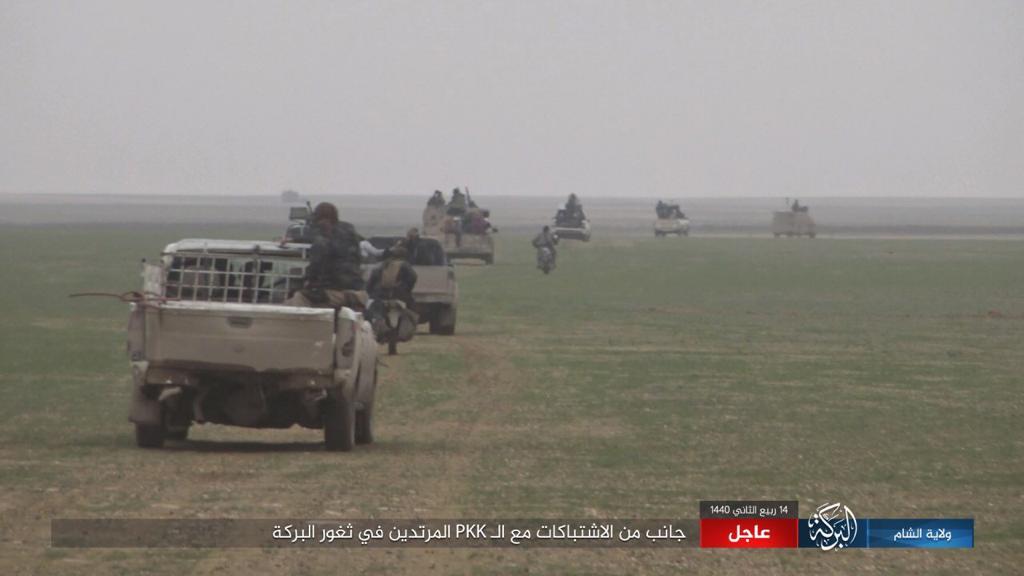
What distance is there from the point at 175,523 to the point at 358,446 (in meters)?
4.73

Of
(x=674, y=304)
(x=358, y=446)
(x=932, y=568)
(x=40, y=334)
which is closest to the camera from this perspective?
(x=932, y=568)

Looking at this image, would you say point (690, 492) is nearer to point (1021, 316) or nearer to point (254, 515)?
point (254, 515)

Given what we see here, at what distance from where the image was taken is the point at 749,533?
11906mm

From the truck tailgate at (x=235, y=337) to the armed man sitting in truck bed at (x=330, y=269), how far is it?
1.40m

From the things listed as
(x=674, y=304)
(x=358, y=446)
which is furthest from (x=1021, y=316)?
(x=358, y=446)

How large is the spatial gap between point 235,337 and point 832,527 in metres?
5.09

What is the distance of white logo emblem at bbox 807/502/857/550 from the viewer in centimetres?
1177

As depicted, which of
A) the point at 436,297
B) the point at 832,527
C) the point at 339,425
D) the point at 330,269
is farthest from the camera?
the point at 436,297

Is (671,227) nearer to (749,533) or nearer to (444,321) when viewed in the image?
(444,321)

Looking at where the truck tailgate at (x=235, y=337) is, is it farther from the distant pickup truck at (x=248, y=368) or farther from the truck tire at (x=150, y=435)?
the truck tire at (x=150, y=435)

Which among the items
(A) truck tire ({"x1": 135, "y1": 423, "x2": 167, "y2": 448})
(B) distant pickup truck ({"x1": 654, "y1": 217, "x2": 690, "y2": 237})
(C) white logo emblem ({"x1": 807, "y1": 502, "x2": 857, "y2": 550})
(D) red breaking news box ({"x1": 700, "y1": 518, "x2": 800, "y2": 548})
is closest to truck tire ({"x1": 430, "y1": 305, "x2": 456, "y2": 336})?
(A) truck tire ({"x1": 135, "y1": 423, "x2": 167, "y2": 448})

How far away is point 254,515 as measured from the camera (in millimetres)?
12188

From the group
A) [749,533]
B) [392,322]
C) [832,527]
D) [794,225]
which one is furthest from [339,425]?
[794,225]

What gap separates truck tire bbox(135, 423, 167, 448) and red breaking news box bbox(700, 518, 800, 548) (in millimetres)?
5286
